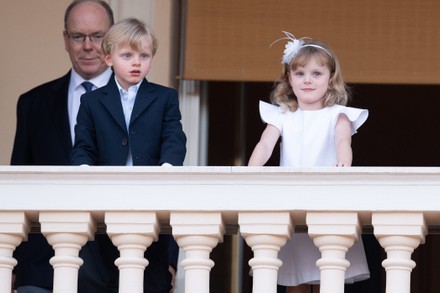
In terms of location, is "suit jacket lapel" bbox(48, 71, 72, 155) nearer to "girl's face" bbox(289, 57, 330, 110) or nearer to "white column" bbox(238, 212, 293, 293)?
"girl's face" bbox(289, 57, 330, 110)

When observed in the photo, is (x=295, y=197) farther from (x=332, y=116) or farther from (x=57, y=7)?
(x=57, y=7)

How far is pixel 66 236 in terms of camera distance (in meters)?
5.68

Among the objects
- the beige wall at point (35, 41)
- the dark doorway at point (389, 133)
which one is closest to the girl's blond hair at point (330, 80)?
the beige wall at point (35, 41)

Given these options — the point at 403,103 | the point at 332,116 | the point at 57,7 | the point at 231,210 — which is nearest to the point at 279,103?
the point at 332,116

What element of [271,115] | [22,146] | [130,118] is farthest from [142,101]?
[22,146]

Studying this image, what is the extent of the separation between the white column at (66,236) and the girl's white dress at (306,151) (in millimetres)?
788

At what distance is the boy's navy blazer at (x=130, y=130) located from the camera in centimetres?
620

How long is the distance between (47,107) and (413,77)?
1.77 m

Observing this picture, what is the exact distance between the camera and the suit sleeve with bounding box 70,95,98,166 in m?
6.18

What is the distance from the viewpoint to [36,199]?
5691mm

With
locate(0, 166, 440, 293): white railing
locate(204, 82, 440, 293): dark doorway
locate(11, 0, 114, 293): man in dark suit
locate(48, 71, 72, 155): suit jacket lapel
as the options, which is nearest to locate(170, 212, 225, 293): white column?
locate(0, 166, 440, 293): white railing

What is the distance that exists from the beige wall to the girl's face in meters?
1.79

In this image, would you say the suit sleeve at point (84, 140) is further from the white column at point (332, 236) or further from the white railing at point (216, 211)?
the white column at point (332, 236)

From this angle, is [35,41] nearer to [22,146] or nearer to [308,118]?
[22,146]
